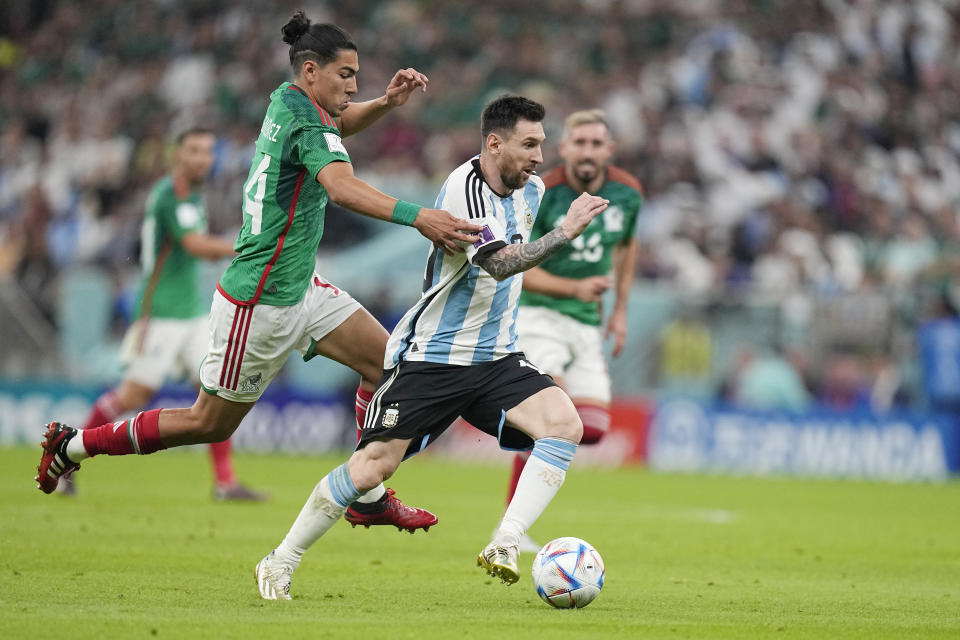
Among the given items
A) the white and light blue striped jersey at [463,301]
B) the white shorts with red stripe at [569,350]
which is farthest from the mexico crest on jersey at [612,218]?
the white and light blue striped jersey at [463,301]

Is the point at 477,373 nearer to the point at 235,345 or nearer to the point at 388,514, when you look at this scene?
the point at 388,514

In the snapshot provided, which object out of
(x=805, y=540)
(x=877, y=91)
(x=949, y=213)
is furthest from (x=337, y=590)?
(x=877, y=91)

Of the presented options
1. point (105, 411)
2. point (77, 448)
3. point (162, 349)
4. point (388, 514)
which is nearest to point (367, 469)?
point (388, 514)

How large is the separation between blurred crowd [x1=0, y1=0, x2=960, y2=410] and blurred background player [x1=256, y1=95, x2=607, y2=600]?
544 inches

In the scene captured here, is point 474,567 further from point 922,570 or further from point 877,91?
point 877,91

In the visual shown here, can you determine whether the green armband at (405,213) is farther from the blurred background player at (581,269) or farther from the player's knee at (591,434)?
the player's knee at (591,434)

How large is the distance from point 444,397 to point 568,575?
1.11m

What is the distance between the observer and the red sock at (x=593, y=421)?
10.3 meters

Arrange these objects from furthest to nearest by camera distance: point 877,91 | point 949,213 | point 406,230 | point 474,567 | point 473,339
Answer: point 877,91, point 949,213, point 406,230, point 474,567, point 473,339

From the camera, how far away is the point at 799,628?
6.57m

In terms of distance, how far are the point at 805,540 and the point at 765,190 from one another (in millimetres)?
13820

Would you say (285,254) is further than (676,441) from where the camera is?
No

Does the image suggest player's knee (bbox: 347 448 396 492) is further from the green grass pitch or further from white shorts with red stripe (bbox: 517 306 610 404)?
white shorts with red stripe (bbox: 517 306 610 404)

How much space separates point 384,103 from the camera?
8203 mm
